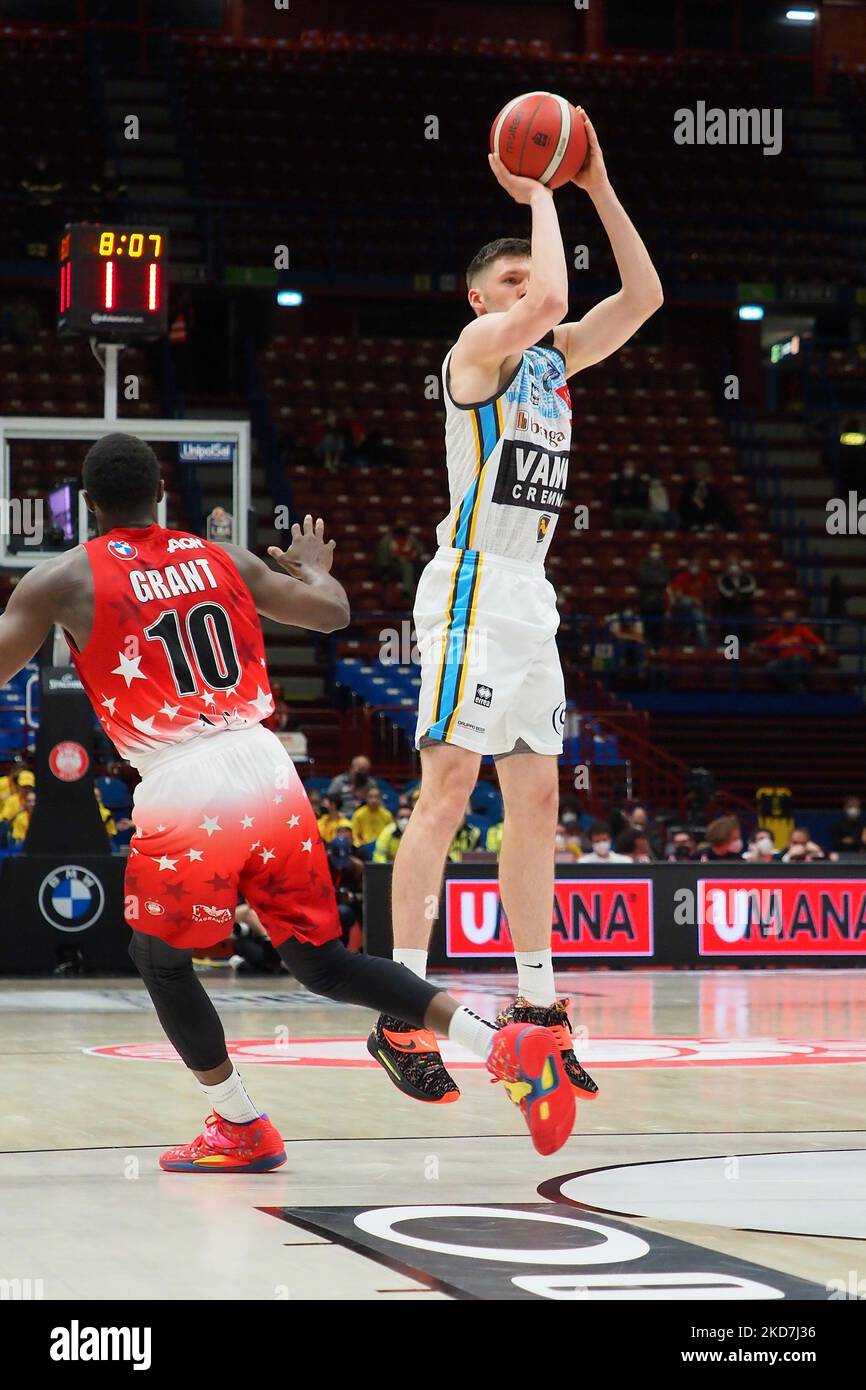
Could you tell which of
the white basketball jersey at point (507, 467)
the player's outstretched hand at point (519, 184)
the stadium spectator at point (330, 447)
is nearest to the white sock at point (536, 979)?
the white basketball jersey at point (507, 467)

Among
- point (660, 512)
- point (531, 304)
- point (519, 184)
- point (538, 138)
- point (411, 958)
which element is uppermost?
point (660, 512)

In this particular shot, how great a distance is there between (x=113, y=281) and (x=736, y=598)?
12.8m

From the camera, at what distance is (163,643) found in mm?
4707

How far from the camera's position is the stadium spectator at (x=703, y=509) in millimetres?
25734

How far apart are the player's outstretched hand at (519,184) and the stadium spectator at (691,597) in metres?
17.4

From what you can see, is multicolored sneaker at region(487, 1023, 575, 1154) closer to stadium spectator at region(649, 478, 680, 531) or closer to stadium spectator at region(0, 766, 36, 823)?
stadium spectator at region(0, 766, 36, 823)

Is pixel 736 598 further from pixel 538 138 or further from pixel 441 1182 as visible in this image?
pixel 441 1182

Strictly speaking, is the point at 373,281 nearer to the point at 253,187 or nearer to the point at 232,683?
the point at 253,187

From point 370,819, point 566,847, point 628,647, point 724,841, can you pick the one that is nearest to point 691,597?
point 628,647

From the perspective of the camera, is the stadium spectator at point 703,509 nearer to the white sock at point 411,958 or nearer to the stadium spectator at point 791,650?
the stadium spectator at point 791,650

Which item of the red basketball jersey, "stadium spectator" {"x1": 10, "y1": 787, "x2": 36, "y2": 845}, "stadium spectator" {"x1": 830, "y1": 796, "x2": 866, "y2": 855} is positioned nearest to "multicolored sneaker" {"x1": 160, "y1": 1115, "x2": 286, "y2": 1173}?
the red basketball jersey

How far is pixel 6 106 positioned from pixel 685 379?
10.7m

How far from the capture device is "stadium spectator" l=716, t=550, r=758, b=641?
24062 mm
